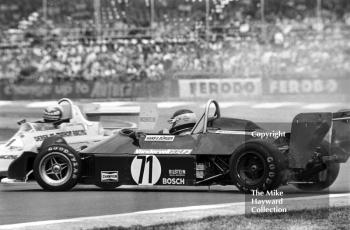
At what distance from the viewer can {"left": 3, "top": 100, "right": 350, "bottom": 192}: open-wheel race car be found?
27.6ft

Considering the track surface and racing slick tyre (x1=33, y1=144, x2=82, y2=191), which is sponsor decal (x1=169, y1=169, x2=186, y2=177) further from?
racing slick tyre (x1=33, y1=144, x2=82, y2=191)

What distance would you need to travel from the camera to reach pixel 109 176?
9.20 m

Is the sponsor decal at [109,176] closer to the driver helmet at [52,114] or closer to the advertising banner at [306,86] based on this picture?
the driver helmet at [52,114]

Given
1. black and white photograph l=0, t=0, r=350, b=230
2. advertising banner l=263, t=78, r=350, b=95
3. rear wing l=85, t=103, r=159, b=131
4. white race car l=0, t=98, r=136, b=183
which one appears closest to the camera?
black and white photograph l=0, t=0, r=350, b=230

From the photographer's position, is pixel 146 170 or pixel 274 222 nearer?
pixel 274 222

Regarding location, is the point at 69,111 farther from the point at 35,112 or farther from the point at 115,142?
the point at 35,112

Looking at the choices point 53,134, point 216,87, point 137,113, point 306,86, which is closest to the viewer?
point 53,134

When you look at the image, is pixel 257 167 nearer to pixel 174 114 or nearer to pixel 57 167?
pixel 174 114

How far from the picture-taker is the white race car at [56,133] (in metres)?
11.0

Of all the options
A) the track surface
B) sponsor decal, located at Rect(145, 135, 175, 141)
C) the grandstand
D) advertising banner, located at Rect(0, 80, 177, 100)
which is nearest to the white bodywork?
the track surface

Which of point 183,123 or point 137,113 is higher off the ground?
point 183,123

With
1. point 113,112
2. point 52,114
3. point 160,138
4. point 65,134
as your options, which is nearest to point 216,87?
point 113,112

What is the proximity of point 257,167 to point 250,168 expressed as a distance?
Answer: 91 millimetres

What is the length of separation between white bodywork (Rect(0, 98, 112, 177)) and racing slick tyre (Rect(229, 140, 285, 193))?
3.03m
